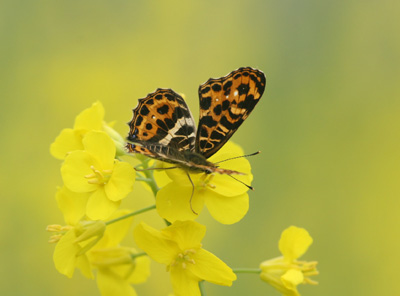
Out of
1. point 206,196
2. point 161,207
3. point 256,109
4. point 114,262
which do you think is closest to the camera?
point 161,207

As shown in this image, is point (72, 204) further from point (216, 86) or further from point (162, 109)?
point (216, 86)

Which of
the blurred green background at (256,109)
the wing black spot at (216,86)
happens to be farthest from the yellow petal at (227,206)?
the blurred green background at (256,109)

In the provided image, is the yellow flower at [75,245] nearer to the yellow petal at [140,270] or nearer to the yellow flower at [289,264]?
the yellow petal at [140,270]

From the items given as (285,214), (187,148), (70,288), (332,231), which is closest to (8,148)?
(70,288)

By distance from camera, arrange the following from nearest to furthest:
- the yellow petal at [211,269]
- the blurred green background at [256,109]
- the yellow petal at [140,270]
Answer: the yellow petal at [211,269]
the yellow petal at [140,270]
the blurred green background at [256,109]

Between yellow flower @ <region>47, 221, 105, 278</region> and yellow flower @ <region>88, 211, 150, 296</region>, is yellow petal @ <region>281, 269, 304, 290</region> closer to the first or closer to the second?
yellow flower @ <region>88, 211, 150, 296</region>

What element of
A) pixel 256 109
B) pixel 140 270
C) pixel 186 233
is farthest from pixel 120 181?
pixel 256 109

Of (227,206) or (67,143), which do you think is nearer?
(227,206)
